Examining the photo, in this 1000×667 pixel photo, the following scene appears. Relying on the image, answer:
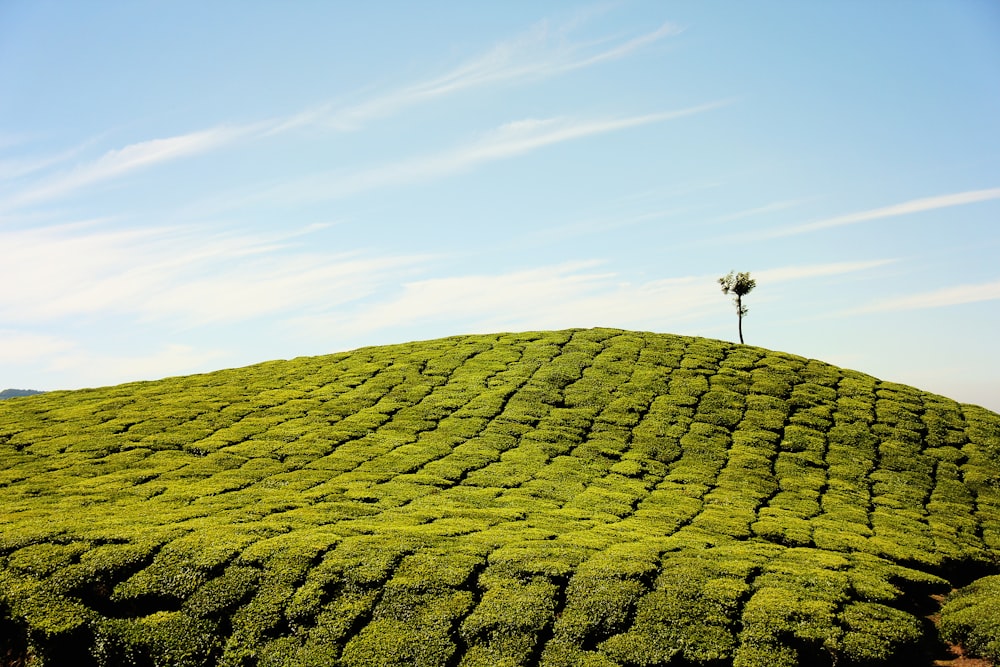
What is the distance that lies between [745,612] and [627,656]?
4.36 metres

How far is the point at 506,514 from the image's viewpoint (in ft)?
93.8

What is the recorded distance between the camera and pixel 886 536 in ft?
94.8

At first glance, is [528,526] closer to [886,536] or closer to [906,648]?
[906,648]

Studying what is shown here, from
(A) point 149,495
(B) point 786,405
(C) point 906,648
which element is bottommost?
(C) point 906,648

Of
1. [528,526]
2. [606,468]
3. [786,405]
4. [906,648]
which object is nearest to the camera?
[906,648]

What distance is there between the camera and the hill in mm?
20625

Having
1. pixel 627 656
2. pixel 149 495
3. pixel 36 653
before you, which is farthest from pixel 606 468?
pixel 36 653

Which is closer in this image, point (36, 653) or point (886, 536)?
point (36, 653)

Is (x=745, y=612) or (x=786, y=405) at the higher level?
(x=786, y=405)

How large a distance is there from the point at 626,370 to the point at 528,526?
21.2m

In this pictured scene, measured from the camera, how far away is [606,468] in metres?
34.9

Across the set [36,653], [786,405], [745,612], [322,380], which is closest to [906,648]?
[745,612]

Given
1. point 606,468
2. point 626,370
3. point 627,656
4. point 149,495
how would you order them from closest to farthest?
point 627,656 → point 149,495 → point 606,468 → point 626,370

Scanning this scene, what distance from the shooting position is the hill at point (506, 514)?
2062 cm
